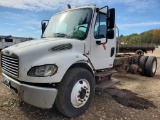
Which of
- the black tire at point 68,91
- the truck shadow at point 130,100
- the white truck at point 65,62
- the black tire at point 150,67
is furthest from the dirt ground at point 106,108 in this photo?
the black tire at point 150,67

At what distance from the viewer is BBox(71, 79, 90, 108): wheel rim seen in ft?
12.8

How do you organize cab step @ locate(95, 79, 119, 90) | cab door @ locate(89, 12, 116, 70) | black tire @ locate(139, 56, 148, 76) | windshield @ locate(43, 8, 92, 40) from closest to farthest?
1. windshield @ locate(43, 8, 92, 40)
2. cab door @ locate(89, 12, 116, 70)
3. cab step @ locate(95, 79, 119, 90)
4. black tire @ locate(139, 56, 148, 76)

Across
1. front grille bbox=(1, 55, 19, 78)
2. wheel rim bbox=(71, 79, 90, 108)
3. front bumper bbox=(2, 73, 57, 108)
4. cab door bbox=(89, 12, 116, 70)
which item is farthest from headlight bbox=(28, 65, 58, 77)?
cab door bbox=(89, 12, 116, 70)

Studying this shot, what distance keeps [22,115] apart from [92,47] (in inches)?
88.1

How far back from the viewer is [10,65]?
12.7 feet

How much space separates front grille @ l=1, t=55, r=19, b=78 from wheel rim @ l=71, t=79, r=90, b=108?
3.94 ft

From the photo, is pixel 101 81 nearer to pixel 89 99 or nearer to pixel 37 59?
pixel 89 99

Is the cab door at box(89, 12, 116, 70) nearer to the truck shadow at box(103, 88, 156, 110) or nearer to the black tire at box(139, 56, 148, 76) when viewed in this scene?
the truck shadow at box(103, 88, 156, 110)

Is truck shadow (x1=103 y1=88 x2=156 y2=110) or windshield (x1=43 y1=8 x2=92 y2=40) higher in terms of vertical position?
windshield (x1=43 y1=8 x2=92 y2=40)

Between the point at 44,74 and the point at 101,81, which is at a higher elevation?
the point at 44,74

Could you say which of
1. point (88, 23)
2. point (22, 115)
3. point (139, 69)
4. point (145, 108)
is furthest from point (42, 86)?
point (139, 69)

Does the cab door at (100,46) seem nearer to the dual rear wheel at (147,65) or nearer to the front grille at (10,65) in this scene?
the front grille at (10,65)

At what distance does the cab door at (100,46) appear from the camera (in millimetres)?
4672

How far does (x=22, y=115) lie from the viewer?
4156mm
